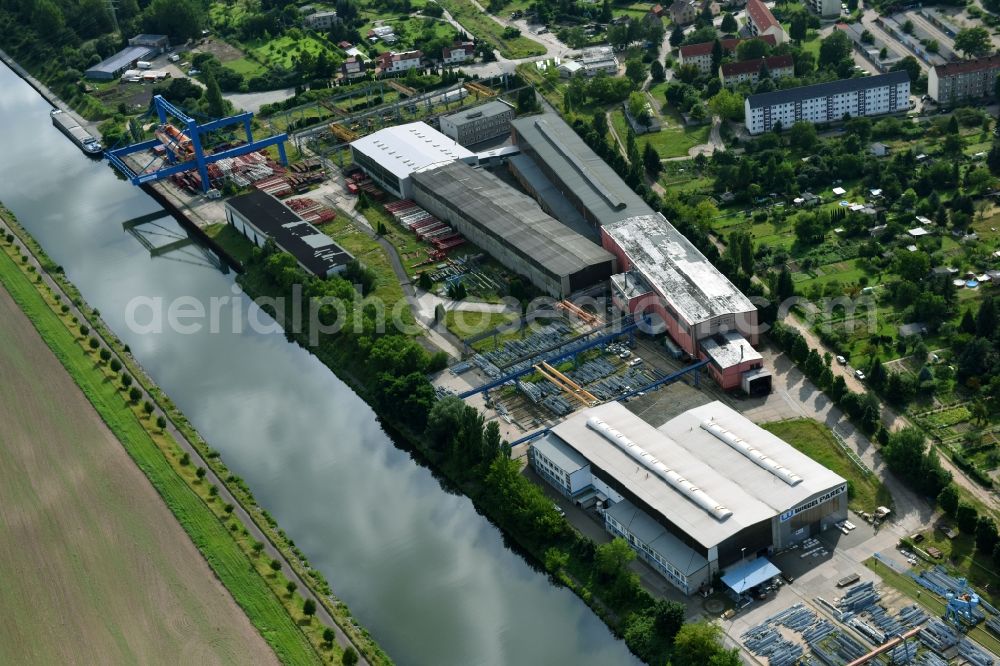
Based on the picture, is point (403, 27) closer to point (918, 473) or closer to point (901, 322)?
point (901, 322)

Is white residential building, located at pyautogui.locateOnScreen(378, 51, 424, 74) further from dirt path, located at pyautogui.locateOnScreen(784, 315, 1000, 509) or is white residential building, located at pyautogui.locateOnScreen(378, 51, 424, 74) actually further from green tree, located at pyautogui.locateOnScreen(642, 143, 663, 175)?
dirt path, located at pyautogui.locateOnScreen(784, 315, 1000, 509)

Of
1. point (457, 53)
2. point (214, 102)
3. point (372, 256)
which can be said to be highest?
point (214, 102)

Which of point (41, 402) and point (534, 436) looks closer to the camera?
point (534, 436)

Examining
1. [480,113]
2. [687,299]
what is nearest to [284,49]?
[480,113]

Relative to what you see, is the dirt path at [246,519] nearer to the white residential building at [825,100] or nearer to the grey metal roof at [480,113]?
the grey metal roof at [480,113]

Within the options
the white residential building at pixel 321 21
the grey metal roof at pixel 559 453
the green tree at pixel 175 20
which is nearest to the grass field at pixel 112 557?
the grey metal roof at pixel 559 453

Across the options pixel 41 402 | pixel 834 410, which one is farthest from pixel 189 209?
pixel 834 410

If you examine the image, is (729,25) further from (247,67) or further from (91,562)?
(91,562)
